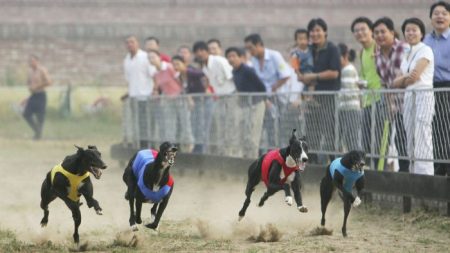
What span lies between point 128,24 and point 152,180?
23691mm

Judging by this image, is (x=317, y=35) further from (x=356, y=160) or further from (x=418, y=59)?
(x=356, y=160)

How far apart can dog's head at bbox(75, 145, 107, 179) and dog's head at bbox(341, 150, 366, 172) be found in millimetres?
2153

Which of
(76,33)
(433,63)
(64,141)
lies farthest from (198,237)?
(76,33)

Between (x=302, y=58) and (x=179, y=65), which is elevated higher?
(x=302, y=58)

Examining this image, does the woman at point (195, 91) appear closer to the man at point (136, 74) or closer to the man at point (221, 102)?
the man at point (221, 102)

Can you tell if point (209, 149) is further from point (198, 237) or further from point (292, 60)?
point (198, 237)

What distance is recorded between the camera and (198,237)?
12.2 metres

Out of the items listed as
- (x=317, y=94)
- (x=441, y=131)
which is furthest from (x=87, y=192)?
(x=317, y=94)

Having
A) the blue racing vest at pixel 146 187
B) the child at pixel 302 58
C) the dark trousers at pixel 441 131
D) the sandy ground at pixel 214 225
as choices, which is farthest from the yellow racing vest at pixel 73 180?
the child at pixel 302 58

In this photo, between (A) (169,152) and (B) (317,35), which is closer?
(A) (169,152)

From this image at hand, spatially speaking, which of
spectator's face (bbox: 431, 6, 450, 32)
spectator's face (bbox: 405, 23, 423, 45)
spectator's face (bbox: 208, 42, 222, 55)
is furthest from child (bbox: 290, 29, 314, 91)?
spectator's face (bbox: 208, 42, 222, 55)

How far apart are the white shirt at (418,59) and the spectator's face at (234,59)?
4172 mm

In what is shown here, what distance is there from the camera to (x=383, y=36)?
14695 mm

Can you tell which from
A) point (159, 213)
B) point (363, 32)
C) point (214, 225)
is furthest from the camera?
point (363, 32)
